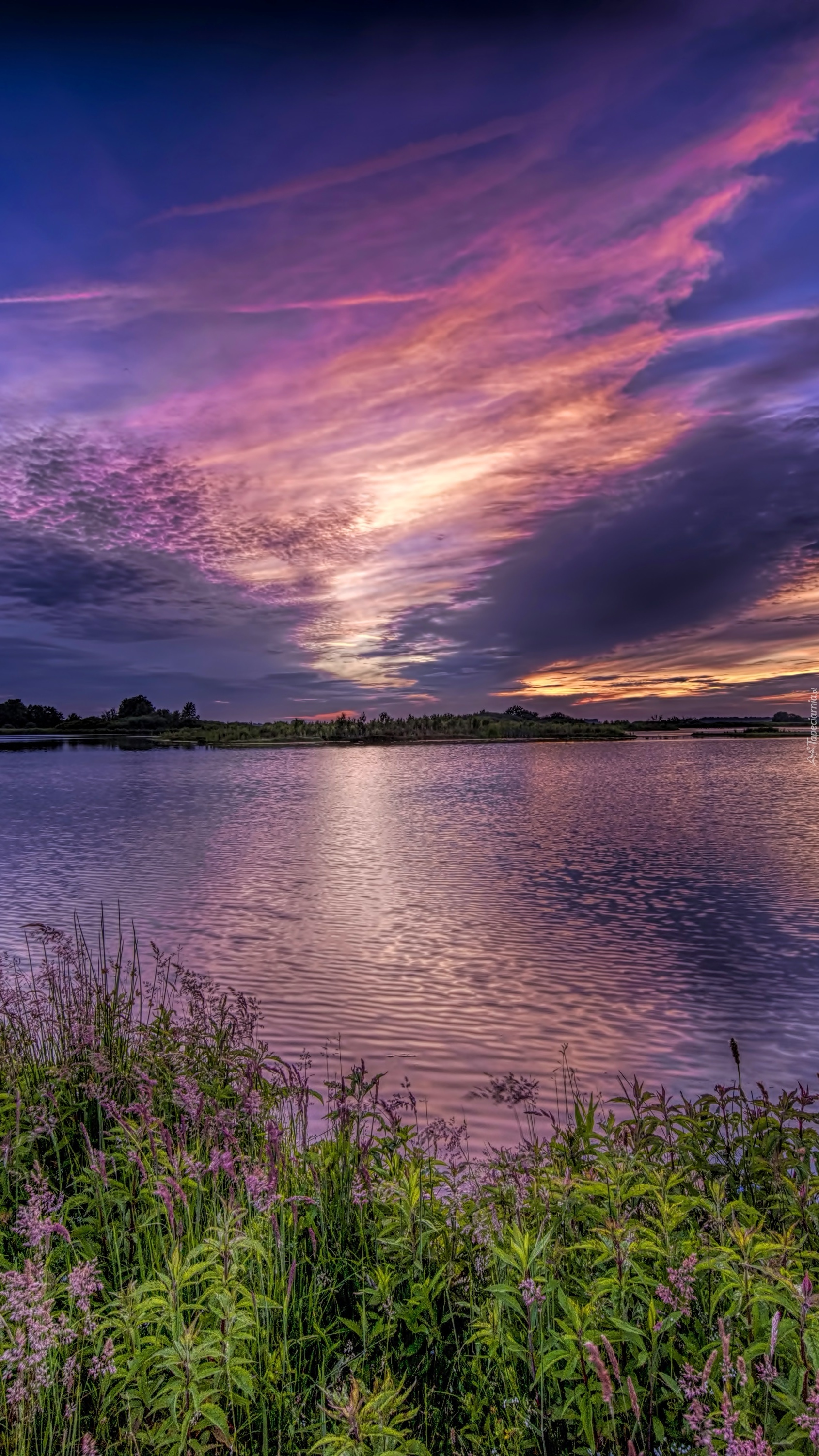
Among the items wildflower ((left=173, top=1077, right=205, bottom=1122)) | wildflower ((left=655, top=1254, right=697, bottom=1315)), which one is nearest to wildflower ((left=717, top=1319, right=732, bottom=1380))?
wildflower ((left=655, top=1254, right=697, bottom=1315))

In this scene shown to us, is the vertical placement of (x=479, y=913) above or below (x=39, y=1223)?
below

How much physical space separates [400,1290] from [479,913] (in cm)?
1437

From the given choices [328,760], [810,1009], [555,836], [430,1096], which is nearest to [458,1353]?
[430,1096]

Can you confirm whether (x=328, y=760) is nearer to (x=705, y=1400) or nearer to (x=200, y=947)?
(x=200, y=947)

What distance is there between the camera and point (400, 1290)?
4.30m

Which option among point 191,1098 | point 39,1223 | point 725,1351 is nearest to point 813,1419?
point 725,1351

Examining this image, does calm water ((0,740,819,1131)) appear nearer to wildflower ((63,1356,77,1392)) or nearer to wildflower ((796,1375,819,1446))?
wildflower ((63,1356,77,1392))

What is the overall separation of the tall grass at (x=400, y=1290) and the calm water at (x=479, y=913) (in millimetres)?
3549

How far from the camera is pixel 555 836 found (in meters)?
30.0

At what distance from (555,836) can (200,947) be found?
17.4 m

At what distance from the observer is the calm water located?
1100 cm

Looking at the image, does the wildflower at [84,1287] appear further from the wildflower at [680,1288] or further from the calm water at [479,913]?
the calm water at [479,913]

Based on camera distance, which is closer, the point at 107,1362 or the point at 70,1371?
the point at 70,1371

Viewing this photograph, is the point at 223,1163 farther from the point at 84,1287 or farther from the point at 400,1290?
the point at 400,1290
